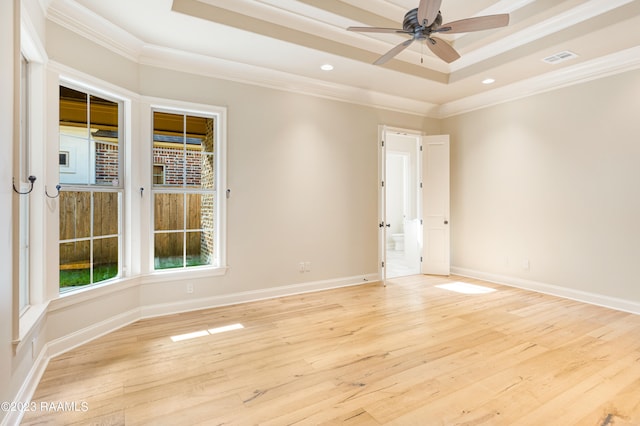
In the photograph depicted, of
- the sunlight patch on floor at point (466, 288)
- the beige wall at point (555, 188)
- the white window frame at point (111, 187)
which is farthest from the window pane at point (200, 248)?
the beige wall at point (555, 188)

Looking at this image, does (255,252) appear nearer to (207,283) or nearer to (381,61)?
(207,283)

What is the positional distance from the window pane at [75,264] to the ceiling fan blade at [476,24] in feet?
11.9

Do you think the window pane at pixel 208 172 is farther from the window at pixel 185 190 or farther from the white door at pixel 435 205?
the white door at pixel 435 205

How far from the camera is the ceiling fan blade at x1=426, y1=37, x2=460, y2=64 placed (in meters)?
2.90

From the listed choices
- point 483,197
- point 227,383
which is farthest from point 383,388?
point 483,197

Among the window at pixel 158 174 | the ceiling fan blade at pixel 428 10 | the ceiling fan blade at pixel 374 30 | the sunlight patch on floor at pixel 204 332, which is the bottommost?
the sunlight patch on floor at pixel 204 332

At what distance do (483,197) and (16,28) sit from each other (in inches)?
223

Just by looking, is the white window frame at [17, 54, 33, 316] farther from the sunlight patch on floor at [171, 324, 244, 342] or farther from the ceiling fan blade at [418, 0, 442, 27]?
the ceiling fan blade at [418, 0, 442, 27]

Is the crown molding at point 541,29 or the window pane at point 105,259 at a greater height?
the crown molding at point 541,29

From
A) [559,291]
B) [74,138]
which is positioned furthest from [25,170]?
[559,291]

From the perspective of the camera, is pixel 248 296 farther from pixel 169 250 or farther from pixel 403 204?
pixel 403 204

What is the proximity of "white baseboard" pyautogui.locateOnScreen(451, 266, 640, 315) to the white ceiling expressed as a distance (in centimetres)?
267

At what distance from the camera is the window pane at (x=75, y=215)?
2.97 metres

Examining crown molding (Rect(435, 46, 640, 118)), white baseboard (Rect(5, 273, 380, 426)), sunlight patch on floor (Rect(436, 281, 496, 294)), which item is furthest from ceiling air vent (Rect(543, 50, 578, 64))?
white baseboard (Rect(5, 273, 380, 426))
